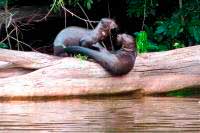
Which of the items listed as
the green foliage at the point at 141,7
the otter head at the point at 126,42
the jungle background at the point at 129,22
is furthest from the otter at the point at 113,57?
the green foliage at the point at 141,7

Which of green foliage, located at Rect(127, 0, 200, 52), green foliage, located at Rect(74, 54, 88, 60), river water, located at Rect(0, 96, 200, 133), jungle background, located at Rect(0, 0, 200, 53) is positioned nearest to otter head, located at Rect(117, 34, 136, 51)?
green foliage, located at Rect(74, 54, 88, 60)

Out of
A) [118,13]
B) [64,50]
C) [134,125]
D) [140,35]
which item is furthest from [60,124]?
[118,13]

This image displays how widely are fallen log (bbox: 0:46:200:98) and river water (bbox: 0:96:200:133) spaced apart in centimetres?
16

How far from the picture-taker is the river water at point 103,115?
6.07 meters

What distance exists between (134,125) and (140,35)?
14.8ft

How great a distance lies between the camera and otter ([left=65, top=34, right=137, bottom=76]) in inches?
341

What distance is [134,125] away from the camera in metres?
6.23

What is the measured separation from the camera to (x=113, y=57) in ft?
28.9

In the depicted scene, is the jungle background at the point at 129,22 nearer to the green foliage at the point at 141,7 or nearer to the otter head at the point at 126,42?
the green foliage at the point at 141,7

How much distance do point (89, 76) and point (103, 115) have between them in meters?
1.65

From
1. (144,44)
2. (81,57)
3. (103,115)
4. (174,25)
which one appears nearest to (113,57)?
(81,57)

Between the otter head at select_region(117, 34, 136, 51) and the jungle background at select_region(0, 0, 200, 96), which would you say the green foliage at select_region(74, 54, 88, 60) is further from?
the jungle background at select_region(0, 0, 200, 96)

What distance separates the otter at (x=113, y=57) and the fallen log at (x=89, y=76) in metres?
0.08

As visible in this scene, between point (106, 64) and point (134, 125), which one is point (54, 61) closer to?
point (106, 64)
